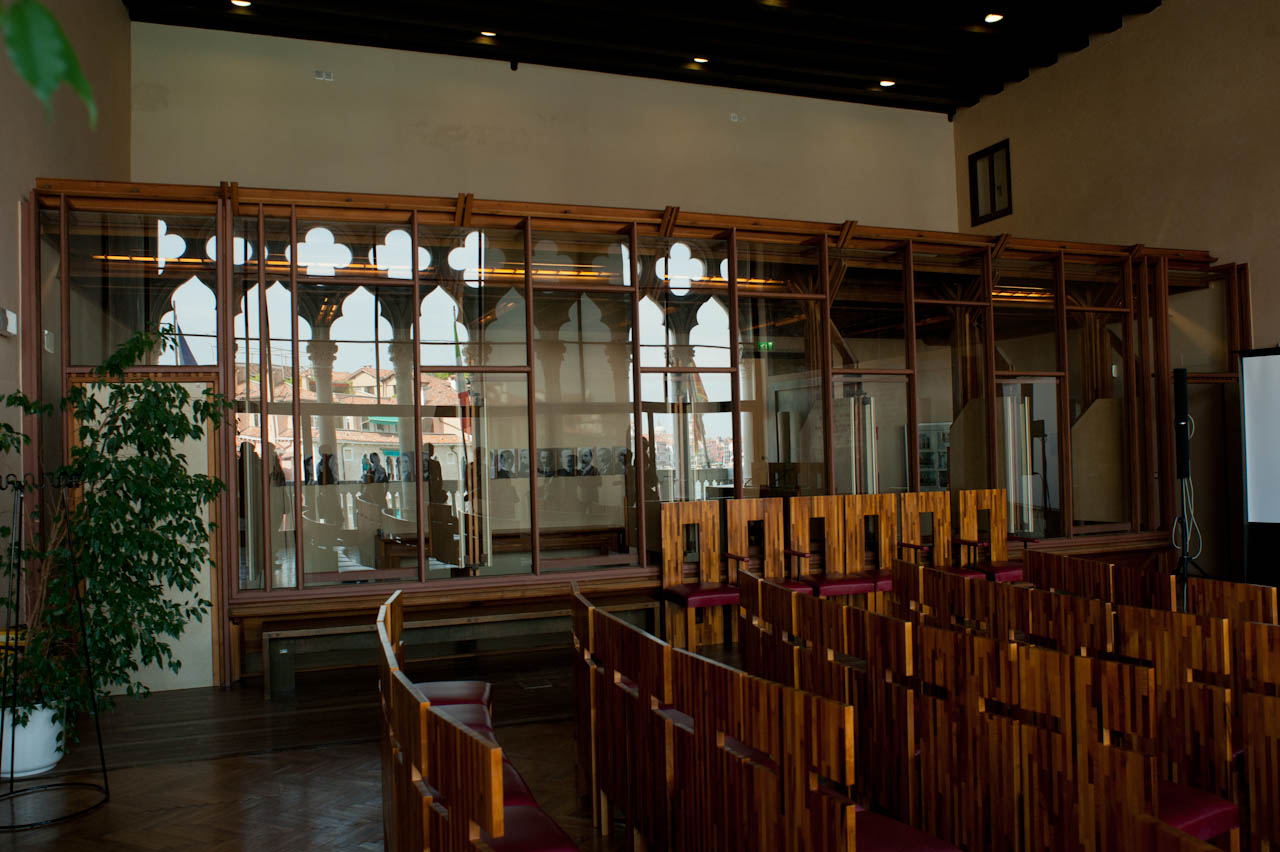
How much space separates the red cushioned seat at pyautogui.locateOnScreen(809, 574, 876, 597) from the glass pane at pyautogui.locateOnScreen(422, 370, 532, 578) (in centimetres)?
227

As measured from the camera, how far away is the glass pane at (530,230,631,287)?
7.59 meters

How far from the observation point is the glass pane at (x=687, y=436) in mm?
7789

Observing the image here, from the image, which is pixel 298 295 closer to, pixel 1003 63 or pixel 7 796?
pixel 7 796

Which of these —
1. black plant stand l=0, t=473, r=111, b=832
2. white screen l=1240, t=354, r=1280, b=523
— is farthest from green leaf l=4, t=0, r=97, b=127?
white screen l=1240, t=354, r=1280, b=523

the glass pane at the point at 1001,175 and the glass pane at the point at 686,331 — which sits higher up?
the glass pane at the point at 1001,175

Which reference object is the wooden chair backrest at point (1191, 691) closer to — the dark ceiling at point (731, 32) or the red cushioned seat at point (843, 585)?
the red cushioned seat at point (843, 585)

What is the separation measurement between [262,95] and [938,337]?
7.28 metres

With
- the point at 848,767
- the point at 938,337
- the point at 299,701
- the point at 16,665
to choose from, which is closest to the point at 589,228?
the point at 938,337

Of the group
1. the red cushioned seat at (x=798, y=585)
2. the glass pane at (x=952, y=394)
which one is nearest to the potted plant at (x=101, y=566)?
the red cushioned seat at (x=798, y=585)

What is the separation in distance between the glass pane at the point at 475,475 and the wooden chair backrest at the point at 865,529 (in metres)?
2.69

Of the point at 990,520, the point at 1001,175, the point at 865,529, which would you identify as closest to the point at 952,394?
the point at 990,520

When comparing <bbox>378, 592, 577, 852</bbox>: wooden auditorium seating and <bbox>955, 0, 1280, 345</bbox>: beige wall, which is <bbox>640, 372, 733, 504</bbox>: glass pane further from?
<bbox>955, 0, 1280, 345</bbox>: beige wall

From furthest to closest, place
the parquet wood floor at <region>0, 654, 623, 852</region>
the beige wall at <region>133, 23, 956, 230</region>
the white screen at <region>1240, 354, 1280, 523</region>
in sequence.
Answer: the beige wall at <region>133, 23, 956, 230</region> < the white screen at <region>1240, 354, 1280, 523</region> < the parquet wood floor at <region>0, 654, 623, 852</region>

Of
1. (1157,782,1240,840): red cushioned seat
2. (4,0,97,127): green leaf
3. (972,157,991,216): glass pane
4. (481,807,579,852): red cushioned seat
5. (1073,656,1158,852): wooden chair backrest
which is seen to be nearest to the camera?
(4,0,97,127): green leaf
